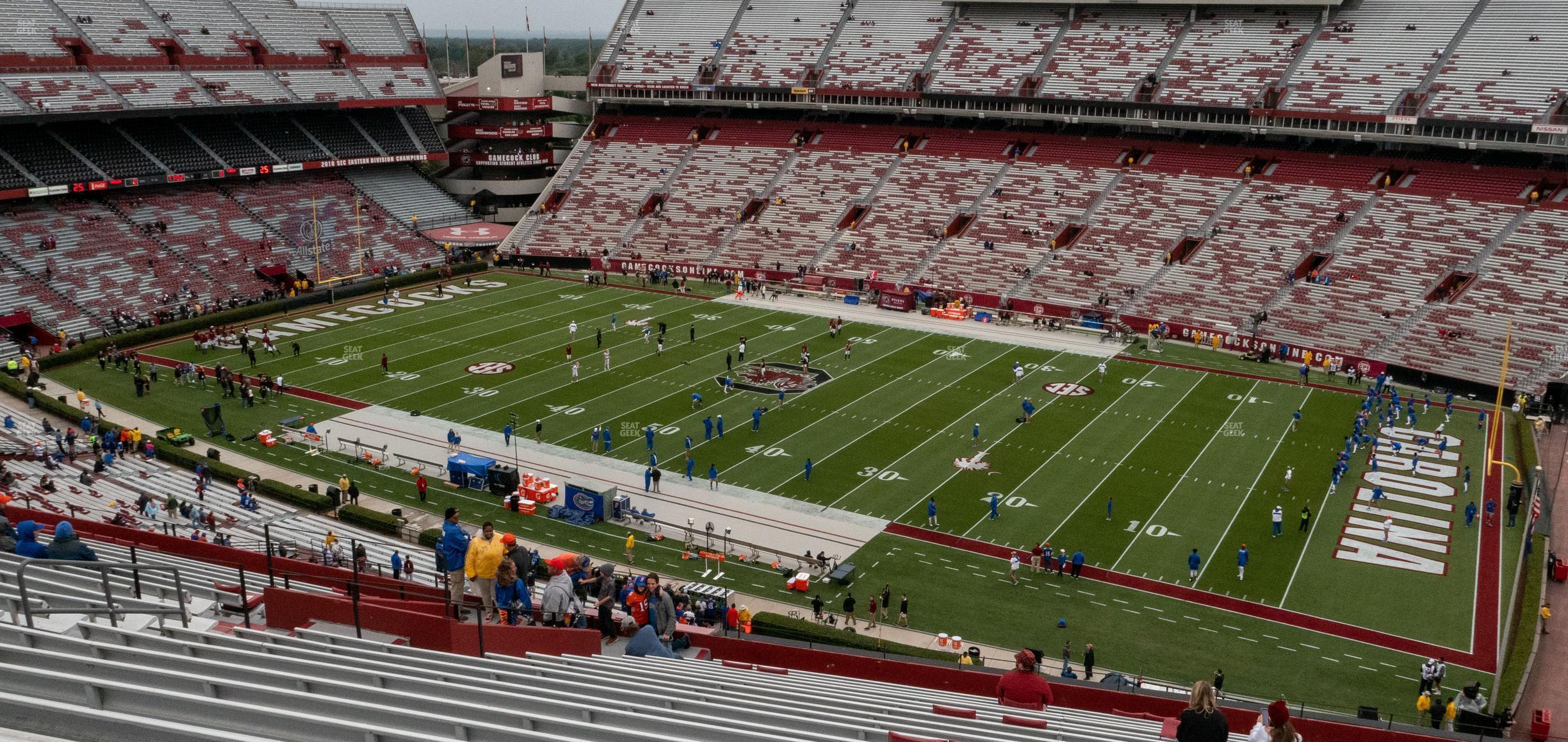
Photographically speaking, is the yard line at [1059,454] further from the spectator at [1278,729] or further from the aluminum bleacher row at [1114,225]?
the spectator at [1278,729]

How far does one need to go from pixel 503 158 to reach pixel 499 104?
322 centimetres

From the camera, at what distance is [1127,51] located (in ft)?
191

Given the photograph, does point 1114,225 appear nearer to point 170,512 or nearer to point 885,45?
point 885,45

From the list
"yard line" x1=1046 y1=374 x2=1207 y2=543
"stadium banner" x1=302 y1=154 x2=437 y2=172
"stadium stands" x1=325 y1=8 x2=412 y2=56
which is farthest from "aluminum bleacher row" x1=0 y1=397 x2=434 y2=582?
"stadium stands" x1=325 y1=8 x2=412 y2=56

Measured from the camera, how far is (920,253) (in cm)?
5428

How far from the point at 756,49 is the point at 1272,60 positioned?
92.9 ft

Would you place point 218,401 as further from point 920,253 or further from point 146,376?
point 920,253

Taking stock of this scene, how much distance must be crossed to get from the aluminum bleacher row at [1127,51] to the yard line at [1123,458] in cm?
1980

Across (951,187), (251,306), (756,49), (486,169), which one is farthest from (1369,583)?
(486,169)

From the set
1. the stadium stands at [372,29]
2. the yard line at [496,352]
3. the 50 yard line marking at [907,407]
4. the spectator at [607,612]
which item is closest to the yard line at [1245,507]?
the 50 yard line marking at [907,407]

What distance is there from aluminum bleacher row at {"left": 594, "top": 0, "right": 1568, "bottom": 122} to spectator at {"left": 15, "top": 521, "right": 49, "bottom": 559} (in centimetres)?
5177

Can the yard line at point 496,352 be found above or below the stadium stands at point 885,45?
below

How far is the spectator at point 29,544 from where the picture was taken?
1109 centimetres

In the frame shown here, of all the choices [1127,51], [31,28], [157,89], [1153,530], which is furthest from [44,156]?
[1127,51]
